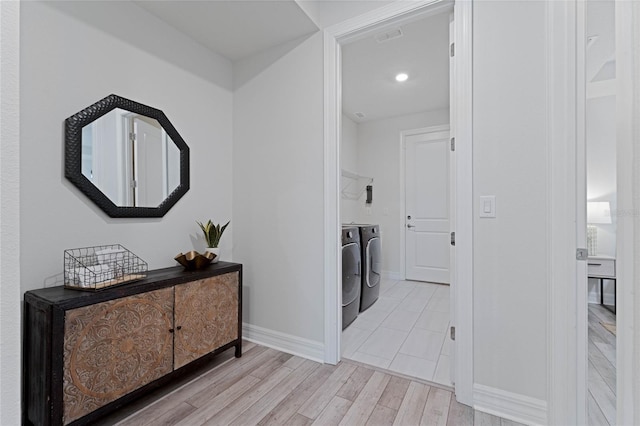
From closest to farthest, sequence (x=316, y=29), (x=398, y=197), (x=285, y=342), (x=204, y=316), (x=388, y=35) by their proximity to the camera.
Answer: (x=204, y=316), (x=316, y=29), (x=285, y=342), (x=388, y=35), (x=398, y=197)

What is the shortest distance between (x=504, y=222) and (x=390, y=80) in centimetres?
241

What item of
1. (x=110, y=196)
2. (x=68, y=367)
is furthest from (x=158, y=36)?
(x=68, y=367)

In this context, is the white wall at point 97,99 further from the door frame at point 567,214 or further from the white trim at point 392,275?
the white trim at point 392,275

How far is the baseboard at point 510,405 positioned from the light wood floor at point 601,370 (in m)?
0.21

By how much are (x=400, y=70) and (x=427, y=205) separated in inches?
81.7

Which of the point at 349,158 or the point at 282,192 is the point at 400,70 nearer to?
the point at 349,158

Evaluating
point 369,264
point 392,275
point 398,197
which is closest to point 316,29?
point 369,264

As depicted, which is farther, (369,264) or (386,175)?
(386,175)

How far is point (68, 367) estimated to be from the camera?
48.4 inches

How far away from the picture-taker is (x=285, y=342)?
2.22 metres

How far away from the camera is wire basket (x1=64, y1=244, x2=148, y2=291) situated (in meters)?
1.39

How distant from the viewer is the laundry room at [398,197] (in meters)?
2.33

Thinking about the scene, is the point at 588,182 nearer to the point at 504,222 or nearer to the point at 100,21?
the point at 504,222
